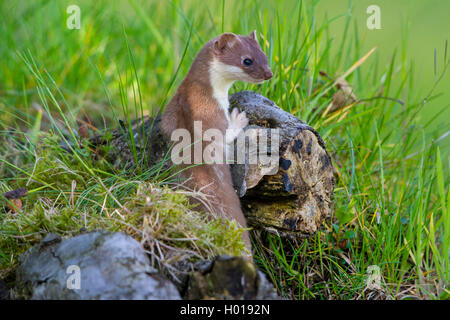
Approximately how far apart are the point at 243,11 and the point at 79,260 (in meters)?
3.12

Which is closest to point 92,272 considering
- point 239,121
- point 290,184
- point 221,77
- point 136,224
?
point 136,224

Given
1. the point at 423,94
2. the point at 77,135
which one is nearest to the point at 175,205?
the point at 77,135

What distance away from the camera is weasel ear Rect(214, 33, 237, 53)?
3342 millimetres

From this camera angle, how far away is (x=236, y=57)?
3.34 m

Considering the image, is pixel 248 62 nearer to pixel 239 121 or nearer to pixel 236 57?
pixel 236 57

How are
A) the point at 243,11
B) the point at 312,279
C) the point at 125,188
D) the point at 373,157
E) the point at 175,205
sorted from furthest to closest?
the point at 243,11 → the point at 373,157 → the point at 312,279 → the point at 125,188 → the point at 175,205

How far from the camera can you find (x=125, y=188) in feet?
8.93

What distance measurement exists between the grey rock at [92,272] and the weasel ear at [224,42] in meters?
1.78

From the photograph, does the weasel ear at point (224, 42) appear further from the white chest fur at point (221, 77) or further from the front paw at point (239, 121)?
the front paw at point (239, 121)

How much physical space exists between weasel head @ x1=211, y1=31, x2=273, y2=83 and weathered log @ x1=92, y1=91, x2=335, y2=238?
1.43 ft

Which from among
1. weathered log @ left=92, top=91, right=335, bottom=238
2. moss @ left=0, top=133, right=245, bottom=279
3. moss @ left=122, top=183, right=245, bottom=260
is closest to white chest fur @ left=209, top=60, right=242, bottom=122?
weathered log @ left=92, top=91, right=335, bottom=238

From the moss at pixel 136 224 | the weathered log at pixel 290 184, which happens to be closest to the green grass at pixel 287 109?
the moss at pixel 136 224

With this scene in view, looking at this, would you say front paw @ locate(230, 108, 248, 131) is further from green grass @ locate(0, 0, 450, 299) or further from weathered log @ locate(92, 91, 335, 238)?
green grass @ locate(0, 0, 450, 299)

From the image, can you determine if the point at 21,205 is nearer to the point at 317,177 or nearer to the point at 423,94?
the point at 317,177
